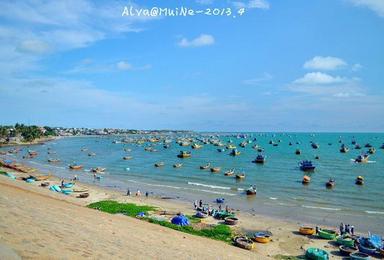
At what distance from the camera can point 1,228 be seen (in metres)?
14.5

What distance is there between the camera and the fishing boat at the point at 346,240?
29312 millimetres

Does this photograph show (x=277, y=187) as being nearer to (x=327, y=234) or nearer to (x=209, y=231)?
(x=327, y=234)

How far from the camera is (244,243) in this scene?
27844mm

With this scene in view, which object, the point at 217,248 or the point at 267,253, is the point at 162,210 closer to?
the point at 267,253

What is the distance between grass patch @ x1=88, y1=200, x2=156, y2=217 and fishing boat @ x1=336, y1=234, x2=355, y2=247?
61.1 feet

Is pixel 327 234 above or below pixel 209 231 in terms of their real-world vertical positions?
below

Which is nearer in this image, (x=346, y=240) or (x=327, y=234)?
(x=346, y=240)

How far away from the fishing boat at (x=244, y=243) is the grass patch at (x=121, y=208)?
11.9 metres

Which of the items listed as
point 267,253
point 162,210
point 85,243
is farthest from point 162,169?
point 85,243

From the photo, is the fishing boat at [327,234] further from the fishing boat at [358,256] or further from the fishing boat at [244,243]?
the fishing boat at [244,243]

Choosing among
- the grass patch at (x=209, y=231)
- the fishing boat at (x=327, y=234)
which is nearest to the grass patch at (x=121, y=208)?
the grass patch at (x=209, y=231)

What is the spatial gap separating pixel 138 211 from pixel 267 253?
15.7 meters

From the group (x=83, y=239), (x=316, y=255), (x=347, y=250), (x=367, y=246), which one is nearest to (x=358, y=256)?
(x=347, y=250)

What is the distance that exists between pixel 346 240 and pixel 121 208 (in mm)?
22647
